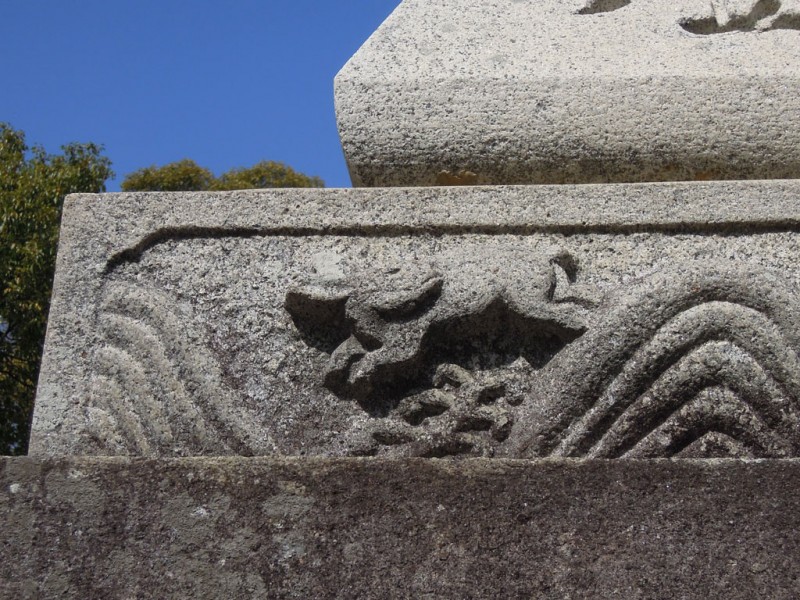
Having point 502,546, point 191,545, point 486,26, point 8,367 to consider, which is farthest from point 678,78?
point 8,367

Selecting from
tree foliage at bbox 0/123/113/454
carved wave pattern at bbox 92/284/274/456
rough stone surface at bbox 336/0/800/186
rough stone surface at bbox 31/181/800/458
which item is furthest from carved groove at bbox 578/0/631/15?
tree foliage at bbox 0/123/113/454

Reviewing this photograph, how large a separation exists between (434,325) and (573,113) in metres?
0.55

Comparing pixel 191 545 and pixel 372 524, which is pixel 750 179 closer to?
pixel 372 524

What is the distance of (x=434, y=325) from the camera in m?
2.04

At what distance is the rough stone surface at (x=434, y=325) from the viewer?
1964 mm

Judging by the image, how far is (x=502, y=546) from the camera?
4.93ft

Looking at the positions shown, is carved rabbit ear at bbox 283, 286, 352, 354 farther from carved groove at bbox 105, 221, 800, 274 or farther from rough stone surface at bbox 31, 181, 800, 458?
carved groove at bbox 105, 221, 800, 274

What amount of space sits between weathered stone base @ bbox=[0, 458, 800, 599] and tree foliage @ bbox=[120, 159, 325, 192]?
11889mm

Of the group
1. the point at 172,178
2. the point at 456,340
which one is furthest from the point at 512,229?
the point at 172,178

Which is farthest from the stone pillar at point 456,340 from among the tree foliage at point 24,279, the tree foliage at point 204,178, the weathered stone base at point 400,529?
the tree foliage at point 204,178

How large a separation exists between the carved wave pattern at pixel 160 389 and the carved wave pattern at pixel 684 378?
0.55 m

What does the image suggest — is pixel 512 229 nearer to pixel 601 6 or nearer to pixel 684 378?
pixel 684 378

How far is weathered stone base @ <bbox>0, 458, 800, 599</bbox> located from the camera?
1.47m

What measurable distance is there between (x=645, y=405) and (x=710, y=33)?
1038mm
